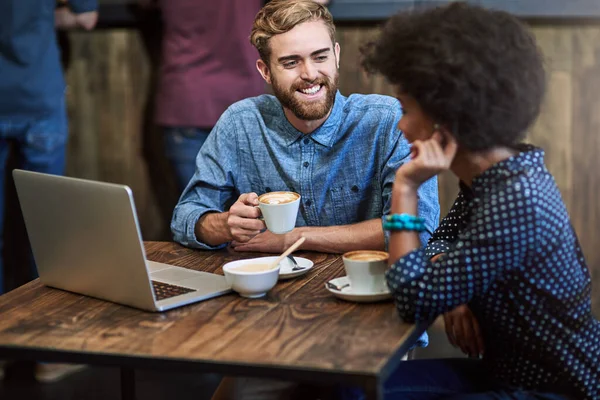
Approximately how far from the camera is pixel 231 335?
1612mm

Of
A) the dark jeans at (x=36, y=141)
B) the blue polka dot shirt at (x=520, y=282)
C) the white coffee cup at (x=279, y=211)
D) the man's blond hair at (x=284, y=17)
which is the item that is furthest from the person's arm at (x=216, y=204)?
the dark jeans at (x=36, y=141)

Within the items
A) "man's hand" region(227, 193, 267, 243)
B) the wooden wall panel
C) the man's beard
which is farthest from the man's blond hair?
the wooden wall panel

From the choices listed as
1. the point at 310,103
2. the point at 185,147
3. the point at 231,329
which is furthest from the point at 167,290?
the point at 185,147

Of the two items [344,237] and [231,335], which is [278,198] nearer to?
[344,237]

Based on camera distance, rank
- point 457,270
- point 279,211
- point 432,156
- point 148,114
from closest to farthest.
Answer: point 457,270 < point 432,156 < point 279,211 < point 148,114

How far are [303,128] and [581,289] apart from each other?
96 cm

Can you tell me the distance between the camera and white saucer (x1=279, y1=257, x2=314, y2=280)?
194cm

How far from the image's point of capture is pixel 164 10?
3.43 metres

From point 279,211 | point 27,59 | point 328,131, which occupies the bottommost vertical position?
point 279,211

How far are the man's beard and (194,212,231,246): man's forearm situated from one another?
35 centimetres

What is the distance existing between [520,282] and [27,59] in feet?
7.30

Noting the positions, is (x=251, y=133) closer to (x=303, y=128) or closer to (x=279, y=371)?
(x=303, y=128)

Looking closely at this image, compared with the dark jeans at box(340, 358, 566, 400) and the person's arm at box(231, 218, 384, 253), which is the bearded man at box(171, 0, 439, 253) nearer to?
the person's arm at box(231, 218, 384, 253)

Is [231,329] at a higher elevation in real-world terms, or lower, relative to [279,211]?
lower
